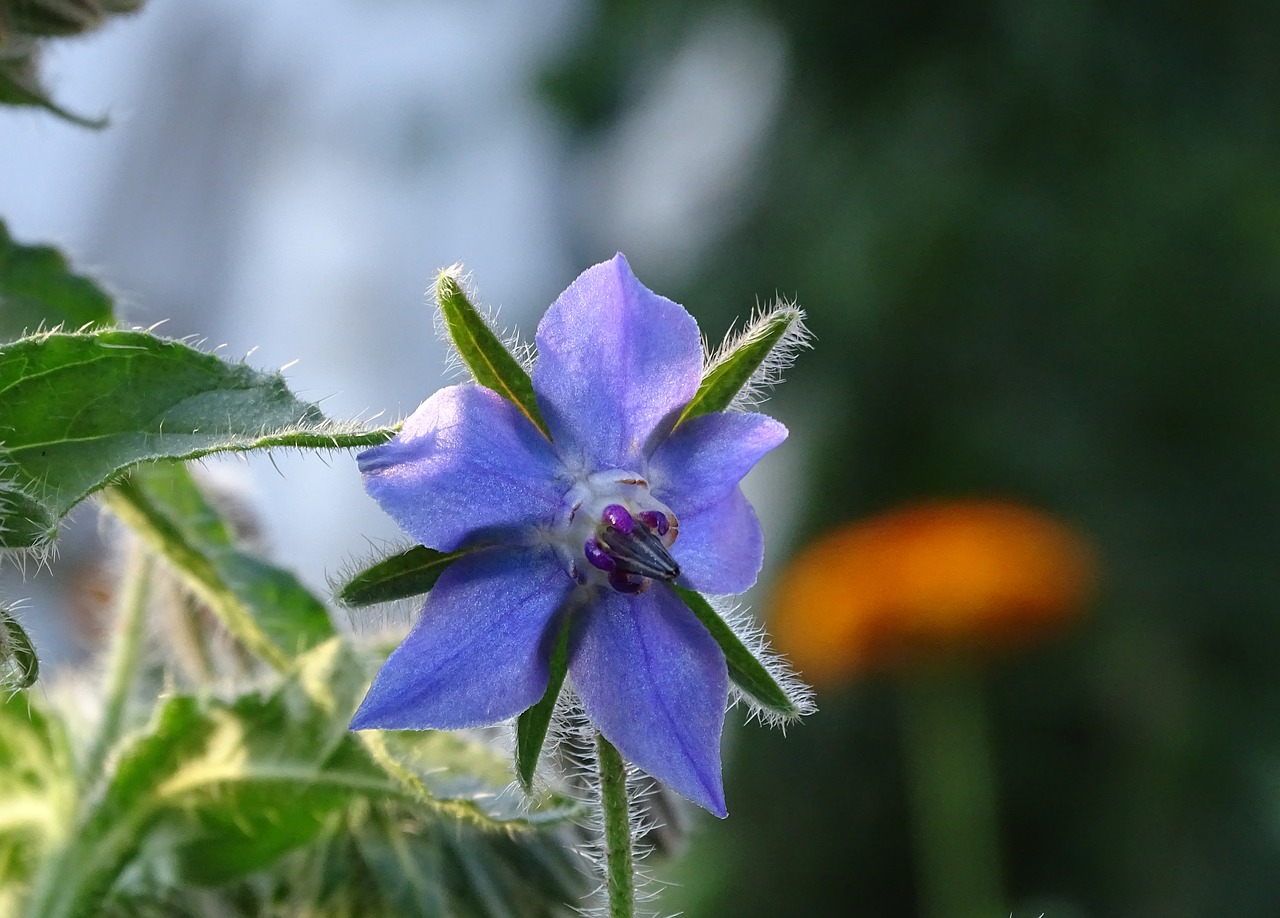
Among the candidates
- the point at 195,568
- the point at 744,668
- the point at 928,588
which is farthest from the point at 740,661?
the point at 928,588

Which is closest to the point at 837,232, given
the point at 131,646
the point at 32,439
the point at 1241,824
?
the point at 1241,824

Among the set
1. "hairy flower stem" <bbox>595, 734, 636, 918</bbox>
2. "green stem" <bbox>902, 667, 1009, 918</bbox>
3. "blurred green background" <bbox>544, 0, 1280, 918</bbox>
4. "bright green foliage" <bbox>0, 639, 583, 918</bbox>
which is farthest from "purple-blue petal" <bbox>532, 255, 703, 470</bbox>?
"blurred green background" <bbox>544, 0, 1280, 918</bbox>

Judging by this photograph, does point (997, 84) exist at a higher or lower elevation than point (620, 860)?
higher

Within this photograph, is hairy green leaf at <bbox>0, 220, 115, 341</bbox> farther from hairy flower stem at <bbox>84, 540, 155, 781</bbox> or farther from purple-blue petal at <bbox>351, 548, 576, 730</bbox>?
purple-blue petal at <bbox>351, 548, 576, 730</bbox>

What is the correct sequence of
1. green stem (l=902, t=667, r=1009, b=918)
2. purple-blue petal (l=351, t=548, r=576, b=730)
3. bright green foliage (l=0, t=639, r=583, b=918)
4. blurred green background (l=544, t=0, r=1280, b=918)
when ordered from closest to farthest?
purple-blue petal (l=351, t=548, r=576, b=730) < bright green foliage (l=0, t=639, r=583, b=918) < green stem (l=902, t=667, r=1009, b=918) < blurred green background (l=544, t=0, r=1280, b=918)

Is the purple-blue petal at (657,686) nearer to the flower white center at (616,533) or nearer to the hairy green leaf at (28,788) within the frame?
the flower white center at (616,533)

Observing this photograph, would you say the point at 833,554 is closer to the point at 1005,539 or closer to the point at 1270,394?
the point at 1005,539
